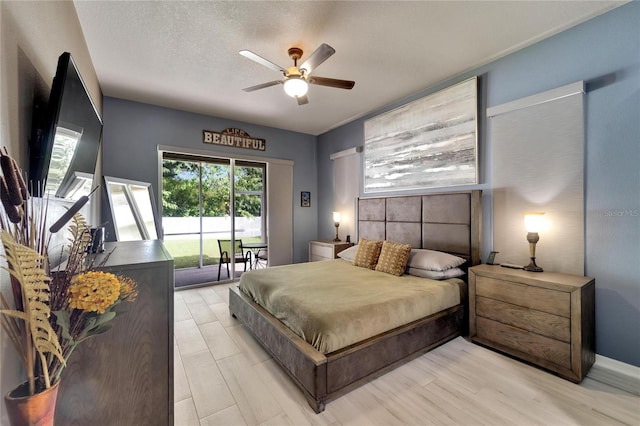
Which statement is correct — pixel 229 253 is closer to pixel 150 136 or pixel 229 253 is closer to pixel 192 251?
pixel 192 251

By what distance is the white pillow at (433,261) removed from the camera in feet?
9.43

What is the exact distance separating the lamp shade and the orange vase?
3.31m

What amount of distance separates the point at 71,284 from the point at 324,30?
2.59 meters

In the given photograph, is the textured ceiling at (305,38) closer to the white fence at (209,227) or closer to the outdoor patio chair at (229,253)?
the white fence at (209,227)

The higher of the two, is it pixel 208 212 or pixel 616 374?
pixel 208 212

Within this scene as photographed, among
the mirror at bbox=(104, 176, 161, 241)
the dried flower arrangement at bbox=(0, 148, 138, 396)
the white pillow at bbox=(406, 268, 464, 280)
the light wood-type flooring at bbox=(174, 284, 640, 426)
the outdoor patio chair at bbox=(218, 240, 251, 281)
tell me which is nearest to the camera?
the dried flower arrangement at bbox=(0, 148, 138, 396)

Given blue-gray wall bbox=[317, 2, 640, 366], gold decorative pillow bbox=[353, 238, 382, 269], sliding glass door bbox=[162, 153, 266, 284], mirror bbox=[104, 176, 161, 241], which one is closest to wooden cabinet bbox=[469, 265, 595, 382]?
blue-gray wall bbox=[317, 2, 640, 366]

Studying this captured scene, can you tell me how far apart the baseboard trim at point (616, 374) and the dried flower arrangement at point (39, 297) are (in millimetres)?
3342

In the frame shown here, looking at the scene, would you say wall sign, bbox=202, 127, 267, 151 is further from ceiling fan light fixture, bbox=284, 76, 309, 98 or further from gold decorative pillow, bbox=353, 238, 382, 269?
gold decorative pillow, bbox=353, 238, 382, 269

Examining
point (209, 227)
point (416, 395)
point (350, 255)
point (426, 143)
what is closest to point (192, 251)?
point (209, 227)

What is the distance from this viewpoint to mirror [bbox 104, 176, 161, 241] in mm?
3295

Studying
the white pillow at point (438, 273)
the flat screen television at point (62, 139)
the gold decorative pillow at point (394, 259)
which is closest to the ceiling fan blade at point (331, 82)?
the flat screen television at point (62, 139)

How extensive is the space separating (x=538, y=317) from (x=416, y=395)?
1253 millimetres

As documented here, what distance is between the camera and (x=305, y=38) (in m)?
2.50
